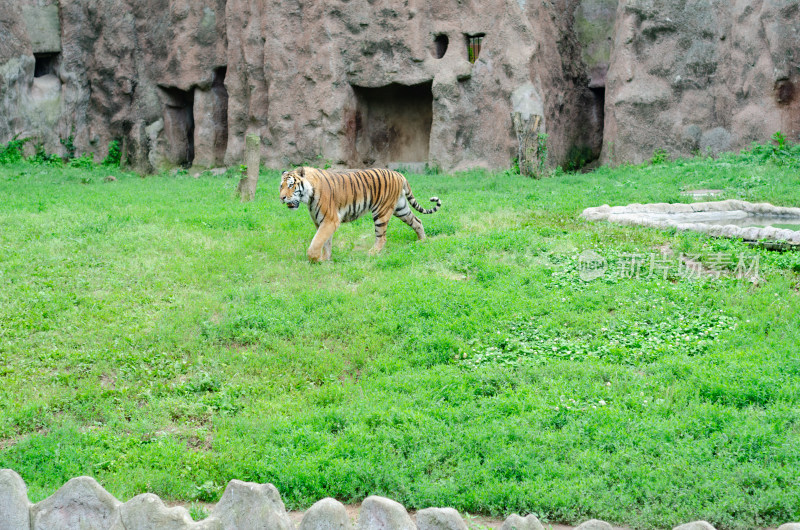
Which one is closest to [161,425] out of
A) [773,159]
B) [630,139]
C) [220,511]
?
[220,511]

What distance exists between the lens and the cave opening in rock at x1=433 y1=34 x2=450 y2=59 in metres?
18.4

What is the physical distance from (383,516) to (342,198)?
20.8 feet

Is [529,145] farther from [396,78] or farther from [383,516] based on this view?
[383,516]

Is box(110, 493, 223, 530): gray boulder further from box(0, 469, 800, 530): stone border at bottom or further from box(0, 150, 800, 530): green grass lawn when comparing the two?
box(0, 150, 800, 530): green grass lawn

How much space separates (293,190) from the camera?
889 cm

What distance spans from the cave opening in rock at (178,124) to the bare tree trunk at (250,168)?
8.90 metres

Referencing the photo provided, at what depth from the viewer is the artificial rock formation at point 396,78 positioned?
55.7ft

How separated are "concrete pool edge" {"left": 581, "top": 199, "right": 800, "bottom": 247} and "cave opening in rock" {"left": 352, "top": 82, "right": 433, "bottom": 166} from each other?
9612mm

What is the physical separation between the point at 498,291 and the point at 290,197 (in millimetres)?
2631

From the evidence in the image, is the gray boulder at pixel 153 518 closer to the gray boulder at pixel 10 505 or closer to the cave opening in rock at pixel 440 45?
the gray boulder at pixel 10 505

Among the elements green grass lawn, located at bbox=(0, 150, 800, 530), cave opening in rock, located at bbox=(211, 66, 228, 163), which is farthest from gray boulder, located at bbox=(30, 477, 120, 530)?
cave opening in rock, located at bbox=(211, 66, 228, 163)

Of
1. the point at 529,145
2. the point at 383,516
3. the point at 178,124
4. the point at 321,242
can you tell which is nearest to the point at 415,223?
the point at 321,242

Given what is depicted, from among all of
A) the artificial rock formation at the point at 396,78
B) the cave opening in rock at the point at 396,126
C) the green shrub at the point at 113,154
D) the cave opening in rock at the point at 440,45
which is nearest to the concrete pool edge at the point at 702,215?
the artificial rock formation at the point at 396,78

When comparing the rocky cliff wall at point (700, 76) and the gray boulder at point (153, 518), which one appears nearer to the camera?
the gray boulder at point (153, 518)
